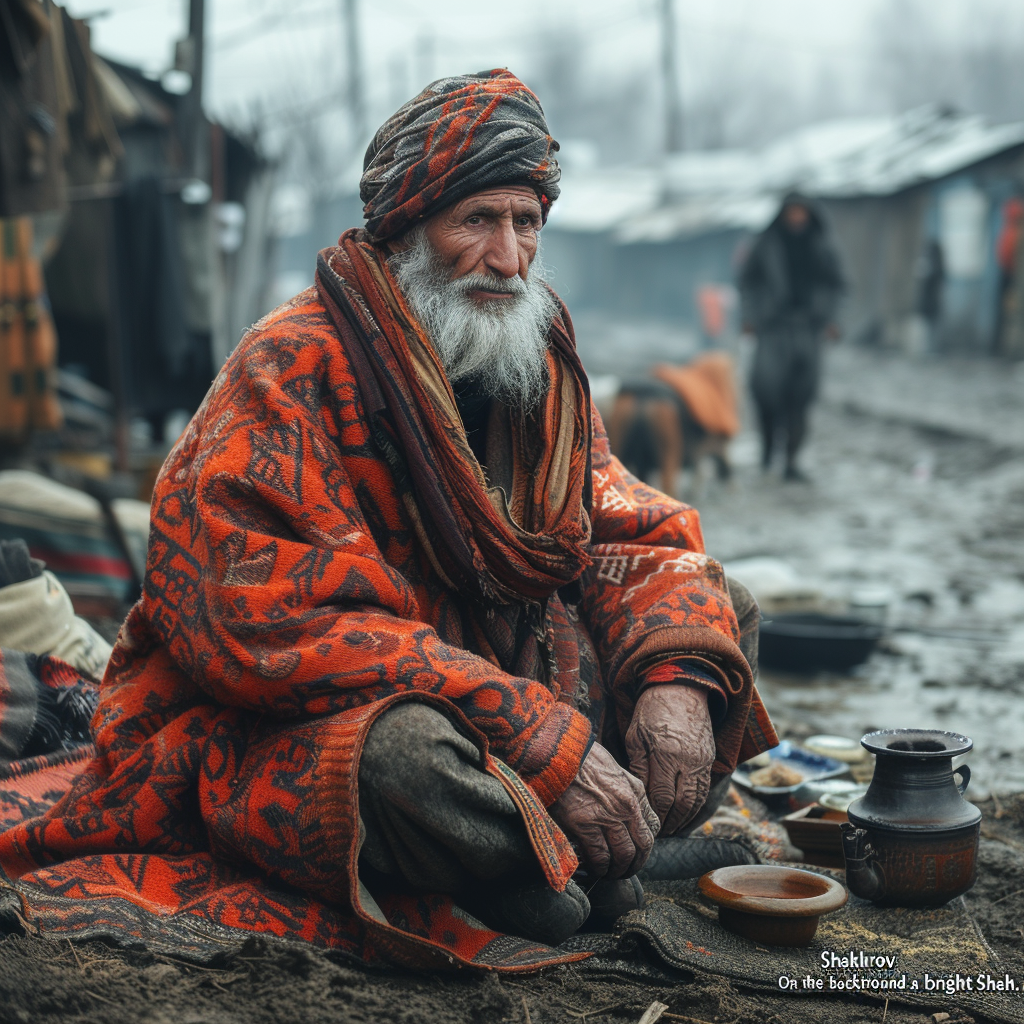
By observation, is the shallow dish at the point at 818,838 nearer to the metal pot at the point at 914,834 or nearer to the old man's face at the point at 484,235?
the metal pot at the point at 914,834

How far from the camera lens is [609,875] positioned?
7.38 feet

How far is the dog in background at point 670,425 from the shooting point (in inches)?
353

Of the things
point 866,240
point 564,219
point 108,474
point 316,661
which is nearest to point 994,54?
point 564,219

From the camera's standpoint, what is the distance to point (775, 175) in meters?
32.9

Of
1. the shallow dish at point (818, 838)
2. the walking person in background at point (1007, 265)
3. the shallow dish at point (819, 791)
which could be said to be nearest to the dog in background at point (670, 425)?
the shallow dish at point (819, 791)

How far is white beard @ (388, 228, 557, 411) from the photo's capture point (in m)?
2.50

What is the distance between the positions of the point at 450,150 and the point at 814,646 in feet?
10.2

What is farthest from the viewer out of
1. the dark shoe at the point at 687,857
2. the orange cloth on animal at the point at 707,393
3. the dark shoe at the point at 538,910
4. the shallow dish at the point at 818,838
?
the orange cloth on animal at the point at 707,393

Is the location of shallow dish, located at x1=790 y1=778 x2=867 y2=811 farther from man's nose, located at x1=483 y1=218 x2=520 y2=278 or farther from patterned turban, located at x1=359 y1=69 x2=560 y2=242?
patterned turban, located at x1=359 y1=69 x2=560 y2=242

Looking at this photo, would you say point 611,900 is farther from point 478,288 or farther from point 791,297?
point 791,297

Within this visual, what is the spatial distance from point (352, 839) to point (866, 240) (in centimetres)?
2366

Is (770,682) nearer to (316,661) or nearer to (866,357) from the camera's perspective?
(316,661)

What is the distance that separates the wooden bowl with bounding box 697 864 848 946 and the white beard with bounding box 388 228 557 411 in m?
1.04

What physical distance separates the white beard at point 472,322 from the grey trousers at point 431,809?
2.55 feet
